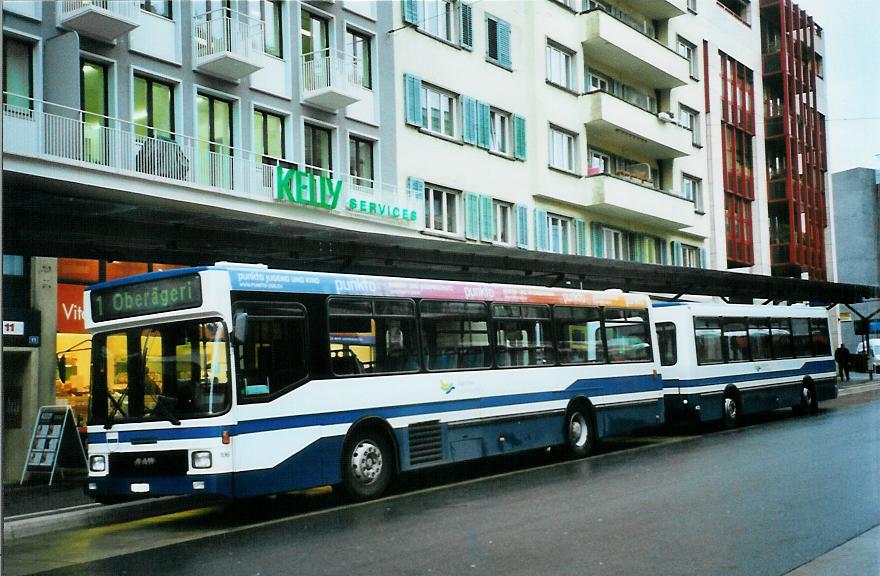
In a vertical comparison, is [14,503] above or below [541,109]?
below

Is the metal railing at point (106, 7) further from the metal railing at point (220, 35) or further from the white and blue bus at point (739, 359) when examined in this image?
the white and blue bus at point (739, 359)

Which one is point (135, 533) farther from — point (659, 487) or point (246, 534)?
point (659, 487)

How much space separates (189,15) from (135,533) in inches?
545

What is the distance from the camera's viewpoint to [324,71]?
82.6 feet

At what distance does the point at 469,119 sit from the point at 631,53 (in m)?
10.1

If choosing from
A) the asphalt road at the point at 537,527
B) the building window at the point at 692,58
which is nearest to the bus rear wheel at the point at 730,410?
the asphalt road at the point at 537,527

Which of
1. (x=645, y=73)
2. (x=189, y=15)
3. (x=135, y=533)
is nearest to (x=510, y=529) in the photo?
(x=135, y=533)

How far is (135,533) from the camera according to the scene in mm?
11109

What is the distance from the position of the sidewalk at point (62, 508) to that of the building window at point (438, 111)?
16.6m

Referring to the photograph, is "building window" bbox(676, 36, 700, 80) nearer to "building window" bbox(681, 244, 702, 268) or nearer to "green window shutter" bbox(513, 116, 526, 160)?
"building window" bbox(681, 244, 702, 268)

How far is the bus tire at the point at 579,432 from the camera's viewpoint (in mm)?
17188

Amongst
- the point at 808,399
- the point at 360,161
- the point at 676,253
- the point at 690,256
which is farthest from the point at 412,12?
the point at 690,256

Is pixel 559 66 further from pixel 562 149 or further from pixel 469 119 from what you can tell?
pixel 469 119

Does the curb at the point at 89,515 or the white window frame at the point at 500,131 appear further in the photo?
the white window frame at the point at 500,131
